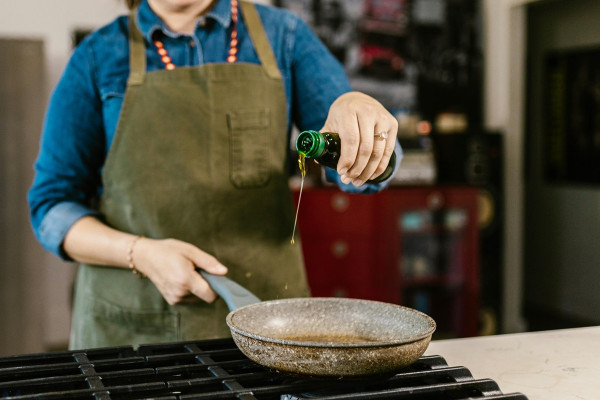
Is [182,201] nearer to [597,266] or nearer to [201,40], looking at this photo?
[201,40]

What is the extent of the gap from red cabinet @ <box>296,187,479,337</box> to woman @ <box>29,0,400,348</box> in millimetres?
2393

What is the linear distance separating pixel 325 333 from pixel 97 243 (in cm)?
64

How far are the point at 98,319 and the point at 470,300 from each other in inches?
129

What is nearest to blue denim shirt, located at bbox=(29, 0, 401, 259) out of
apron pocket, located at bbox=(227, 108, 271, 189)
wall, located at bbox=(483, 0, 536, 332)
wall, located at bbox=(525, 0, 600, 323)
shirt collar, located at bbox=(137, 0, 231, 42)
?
shirt collar, located at bbox=(137, 0, 231, 42)

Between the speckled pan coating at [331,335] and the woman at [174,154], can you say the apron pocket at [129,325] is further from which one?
the speckled pan coating at [331,335]

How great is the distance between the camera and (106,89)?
164 centimetres

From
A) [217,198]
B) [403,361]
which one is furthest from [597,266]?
[403,361]

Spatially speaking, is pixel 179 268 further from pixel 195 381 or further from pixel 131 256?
pixel 195 381

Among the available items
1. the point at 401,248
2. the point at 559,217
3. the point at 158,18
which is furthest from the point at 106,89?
the point at 559,217

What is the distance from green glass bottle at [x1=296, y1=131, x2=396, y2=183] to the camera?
3.63ft

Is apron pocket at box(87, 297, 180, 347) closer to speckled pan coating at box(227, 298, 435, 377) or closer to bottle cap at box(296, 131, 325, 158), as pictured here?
speckled pan coating at box(227, 298, 435, 377)

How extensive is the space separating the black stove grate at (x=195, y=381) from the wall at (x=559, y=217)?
15.4 ft

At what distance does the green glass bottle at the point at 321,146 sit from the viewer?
111 cm

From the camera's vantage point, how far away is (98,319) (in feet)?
5.42
